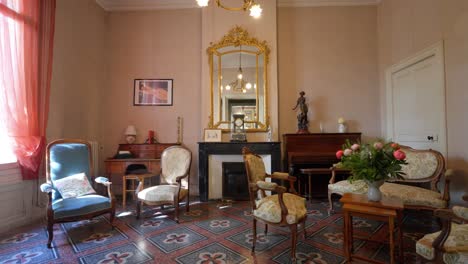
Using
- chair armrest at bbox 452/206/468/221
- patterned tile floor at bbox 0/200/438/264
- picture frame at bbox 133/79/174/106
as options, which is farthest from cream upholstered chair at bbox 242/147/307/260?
picture frame at bbox 133/79/174/106

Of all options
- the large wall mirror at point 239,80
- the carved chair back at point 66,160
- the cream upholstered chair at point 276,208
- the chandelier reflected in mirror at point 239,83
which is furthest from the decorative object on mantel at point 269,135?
the carved chair back at point 66,160

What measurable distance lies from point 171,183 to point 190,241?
1.23m

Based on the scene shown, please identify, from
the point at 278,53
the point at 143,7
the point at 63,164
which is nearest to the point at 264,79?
the point at 278,53

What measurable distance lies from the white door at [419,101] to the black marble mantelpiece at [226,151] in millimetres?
2214

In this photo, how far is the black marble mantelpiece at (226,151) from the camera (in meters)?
3.94

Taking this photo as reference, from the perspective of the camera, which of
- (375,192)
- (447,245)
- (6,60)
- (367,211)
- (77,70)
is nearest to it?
(447,245)

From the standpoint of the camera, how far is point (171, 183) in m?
3.45

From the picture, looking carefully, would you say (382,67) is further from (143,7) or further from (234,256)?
(143,7)

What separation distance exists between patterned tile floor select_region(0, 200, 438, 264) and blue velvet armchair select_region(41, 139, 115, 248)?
10.7 inches

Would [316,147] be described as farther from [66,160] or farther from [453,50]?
[66,160]

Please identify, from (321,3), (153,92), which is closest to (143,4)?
(153,92)

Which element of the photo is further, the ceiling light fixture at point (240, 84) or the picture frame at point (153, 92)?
the picture frame at point (153, 92)

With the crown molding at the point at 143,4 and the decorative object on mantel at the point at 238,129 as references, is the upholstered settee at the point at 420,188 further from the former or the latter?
the crown molding at the point at 143,4

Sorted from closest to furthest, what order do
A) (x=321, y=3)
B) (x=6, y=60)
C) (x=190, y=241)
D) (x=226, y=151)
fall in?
(x=190, y=241) < (x=6, y=60) < (x=226, y=151) < (x=321, y=3)
